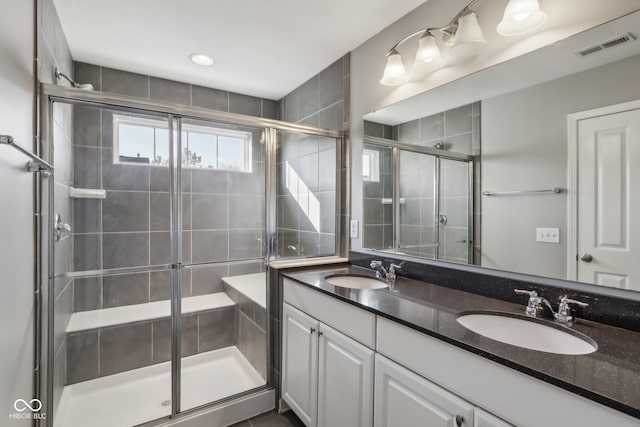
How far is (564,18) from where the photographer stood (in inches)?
45.6

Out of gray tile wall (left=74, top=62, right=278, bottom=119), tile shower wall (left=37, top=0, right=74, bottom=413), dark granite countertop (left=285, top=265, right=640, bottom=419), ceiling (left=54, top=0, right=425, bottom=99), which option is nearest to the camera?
dark granite countertop (left=285, top=265, right=640, bottom=419)

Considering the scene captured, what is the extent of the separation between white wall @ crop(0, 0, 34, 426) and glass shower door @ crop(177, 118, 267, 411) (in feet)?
2.33

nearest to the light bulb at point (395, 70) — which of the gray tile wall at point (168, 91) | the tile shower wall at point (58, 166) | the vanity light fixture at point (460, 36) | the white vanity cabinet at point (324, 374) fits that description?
the vanity light fixture at point (460, 36)

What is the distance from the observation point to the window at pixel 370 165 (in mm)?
2041

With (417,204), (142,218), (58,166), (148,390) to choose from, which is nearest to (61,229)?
(58,166)

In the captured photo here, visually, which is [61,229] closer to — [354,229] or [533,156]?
[354,229]

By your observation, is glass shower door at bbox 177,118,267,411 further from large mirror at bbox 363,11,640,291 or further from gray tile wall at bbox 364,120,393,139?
large mirror at bbox 363,11,640,291

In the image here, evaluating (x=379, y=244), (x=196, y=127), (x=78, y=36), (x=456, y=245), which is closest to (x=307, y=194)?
(x=379, y=244)

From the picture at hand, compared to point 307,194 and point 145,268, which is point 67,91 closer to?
point 145,268

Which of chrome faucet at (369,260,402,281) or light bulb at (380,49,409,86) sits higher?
light bulb at (380,49,409,86)

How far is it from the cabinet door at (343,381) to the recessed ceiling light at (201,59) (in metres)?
2.07

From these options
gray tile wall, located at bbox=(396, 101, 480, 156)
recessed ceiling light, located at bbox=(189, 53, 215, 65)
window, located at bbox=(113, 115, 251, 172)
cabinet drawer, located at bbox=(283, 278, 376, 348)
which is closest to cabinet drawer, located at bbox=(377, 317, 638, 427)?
cabinet drawer, located at bbox=(283, 278, 376, 348)

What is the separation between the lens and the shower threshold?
1818 millimetres

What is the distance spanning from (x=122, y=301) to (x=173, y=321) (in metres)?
0.55
